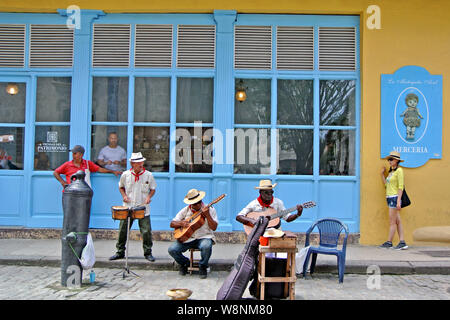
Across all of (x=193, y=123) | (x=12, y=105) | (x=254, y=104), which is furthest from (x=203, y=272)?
(x=12, y=105)

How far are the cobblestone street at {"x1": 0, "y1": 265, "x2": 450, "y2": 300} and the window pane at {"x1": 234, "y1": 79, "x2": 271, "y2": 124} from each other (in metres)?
3.52

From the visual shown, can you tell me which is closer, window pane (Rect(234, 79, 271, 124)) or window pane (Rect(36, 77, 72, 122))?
window pane (Rect(234, 79, 271, 124))

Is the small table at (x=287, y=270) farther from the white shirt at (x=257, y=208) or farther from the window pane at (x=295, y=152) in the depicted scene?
the window pane at (x=295, y=152)

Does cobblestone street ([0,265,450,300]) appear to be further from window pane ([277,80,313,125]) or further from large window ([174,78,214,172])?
window pane ([277,80,313,125])

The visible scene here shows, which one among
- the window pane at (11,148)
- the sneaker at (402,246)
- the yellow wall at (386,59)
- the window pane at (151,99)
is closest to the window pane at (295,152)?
the yellow wall at (386,59)

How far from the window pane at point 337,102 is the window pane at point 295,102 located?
275mm

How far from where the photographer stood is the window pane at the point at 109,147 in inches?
351

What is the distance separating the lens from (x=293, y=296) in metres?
5.28

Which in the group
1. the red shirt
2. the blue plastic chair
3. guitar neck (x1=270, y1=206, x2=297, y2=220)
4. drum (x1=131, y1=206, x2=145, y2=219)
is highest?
the red shirt

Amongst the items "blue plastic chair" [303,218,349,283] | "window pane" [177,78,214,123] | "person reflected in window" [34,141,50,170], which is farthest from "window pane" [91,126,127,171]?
"blue plastic chair" [303,218,349,283]

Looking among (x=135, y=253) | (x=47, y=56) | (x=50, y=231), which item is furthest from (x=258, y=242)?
(x=47, y=56)

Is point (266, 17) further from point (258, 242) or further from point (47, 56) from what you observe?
point (258, 242)

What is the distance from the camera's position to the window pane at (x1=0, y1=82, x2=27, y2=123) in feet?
30.0

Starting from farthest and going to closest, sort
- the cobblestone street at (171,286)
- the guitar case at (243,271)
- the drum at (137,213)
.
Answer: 1. the drum at (137,213)
2. the cobblestone street at (171,286)
3. the guitar case at (243,271)
